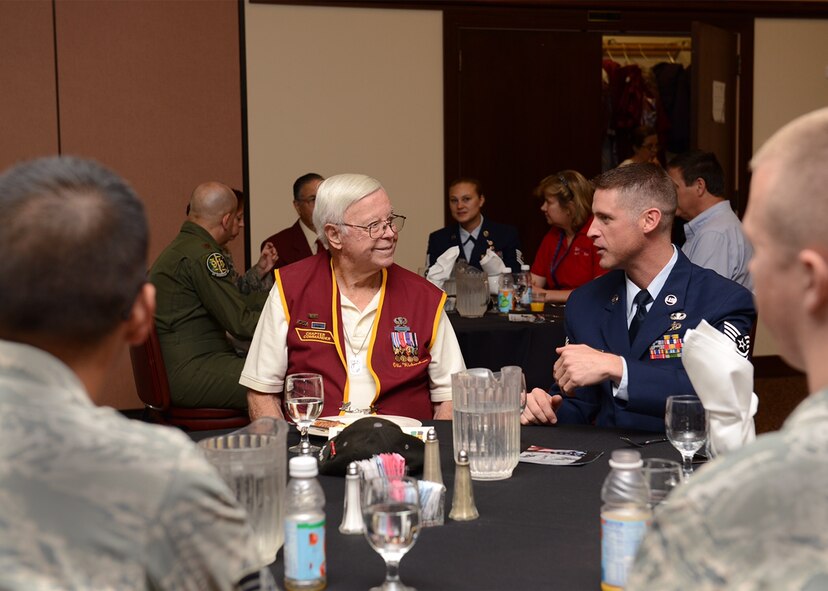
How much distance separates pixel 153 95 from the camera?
23.2 feet

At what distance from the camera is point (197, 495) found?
111 centimetres

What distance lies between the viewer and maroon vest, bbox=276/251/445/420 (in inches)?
120

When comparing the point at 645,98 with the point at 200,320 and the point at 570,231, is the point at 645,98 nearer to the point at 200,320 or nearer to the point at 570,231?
the point at 570,231

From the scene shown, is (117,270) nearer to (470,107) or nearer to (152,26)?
(152,26)

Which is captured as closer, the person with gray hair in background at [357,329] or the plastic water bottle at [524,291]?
the person with gray hair in background at [357,329]

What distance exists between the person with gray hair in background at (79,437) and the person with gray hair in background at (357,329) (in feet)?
6.15

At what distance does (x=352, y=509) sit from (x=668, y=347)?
1.34 meters

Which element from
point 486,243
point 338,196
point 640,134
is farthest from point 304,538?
point 640,134

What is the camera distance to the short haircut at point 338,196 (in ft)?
10.6

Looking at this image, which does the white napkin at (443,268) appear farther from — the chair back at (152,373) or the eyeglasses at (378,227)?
the eyeglasses at (378,227)

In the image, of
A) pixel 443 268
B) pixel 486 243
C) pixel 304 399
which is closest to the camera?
pixel 304 399

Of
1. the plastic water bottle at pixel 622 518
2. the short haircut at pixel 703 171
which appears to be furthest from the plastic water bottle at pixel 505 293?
the plastic water bottle at pixel 622 518

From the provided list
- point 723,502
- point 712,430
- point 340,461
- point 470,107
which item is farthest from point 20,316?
point 470,107

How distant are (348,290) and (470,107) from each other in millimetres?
4836
